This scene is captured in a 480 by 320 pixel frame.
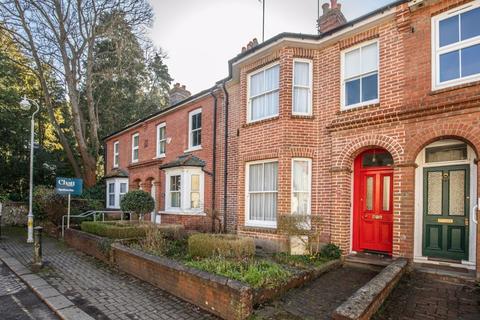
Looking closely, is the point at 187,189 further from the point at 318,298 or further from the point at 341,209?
the point at 318,298

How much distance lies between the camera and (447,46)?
7.13m

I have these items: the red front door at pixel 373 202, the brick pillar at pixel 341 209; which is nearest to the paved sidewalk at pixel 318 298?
the brick pillar at pixel 341 209

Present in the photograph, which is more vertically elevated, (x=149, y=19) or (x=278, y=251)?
(x=149, y=19)

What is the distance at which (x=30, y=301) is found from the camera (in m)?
6.14

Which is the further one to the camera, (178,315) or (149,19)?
(149,19)

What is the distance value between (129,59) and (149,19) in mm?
3691

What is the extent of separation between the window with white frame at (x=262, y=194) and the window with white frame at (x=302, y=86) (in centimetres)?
197

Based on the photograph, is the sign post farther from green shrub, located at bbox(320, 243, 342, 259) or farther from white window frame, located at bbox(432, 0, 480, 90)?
white window frame, located at bbox(432, 0, 480, 90)

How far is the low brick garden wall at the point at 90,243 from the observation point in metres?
9.22

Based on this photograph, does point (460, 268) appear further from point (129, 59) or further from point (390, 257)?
point (129, 59)

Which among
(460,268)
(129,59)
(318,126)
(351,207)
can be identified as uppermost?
(129,59)

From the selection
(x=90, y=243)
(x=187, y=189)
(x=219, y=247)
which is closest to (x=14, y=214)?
(x=90, y=243)

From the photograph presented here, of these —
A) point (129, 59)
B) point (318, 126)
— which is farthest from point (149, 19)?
point (318, 126)

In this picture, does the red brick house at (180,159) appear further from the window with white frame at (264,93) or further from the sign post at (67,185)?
the sign post at (67,185)
